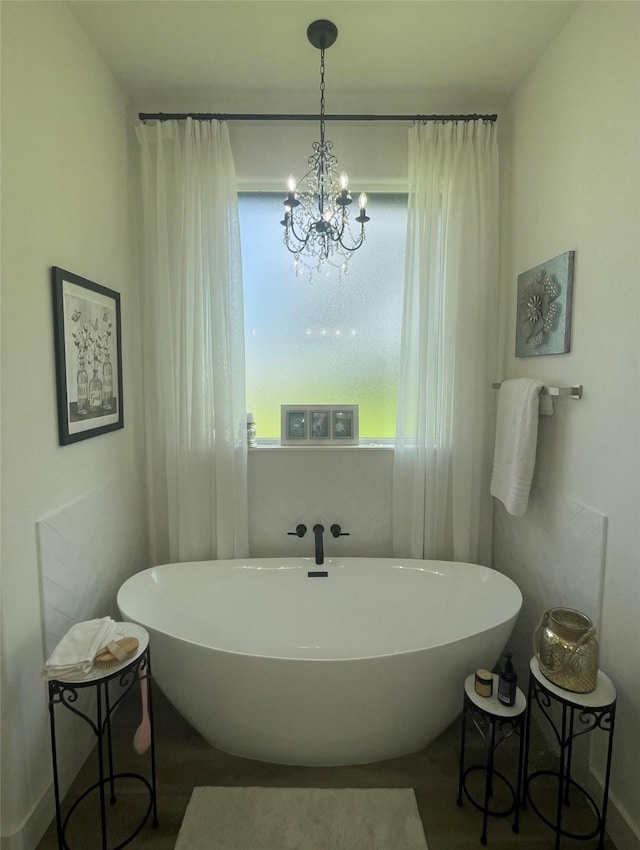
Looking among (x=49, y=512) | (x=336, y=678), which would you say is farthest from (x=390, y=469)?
(x=49, y=512)

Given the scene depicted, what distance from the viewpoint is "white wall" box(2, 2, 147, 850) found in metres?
1.28

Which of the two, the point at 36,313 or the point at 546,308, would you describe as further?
the point at 546,308

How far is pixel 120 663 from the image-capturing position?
4.38 feet

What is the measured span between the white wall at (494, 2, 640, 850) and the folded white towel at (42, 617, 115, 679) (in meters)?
1.72

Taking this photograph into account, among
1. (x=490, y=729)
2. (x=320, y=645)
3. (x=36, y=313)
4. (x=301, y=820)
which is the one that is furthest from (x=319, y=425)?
(x=301, y=820)

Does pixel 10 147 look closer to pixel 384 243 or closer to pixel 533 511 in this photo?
pixel 384 243

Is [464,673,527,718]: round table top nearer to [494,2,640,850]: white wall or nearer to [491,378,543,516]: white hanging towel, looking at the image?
[494,2,640,850]: white wall

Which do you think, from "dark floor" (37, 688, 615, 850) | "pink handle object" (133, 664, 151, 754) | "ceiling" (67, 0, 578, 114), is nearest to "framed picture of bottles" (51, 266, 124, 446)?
"pink handle object" (133, 664, 151, 754)

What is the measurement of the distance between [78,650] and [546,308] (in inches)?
85.1

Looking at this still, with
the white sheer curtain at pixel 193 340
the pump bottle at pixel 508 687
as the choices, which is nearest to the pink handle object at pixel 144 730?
the white sheer curtain at pixel 193 340

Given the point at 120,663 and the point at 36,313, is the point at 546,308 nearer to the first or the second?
the point at 36,313

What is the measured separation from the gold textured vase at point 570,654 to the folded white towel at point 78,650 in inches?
56.9

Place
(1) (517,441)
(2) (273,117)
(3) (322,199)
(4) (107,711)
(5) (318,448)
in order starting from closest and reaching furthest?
(4) (107,711) < (3) (322,199) < (1) (517,441) < (2) (273,117) < (5) (318,448)

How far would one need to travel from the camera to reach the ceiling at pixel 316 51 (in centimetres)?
159
